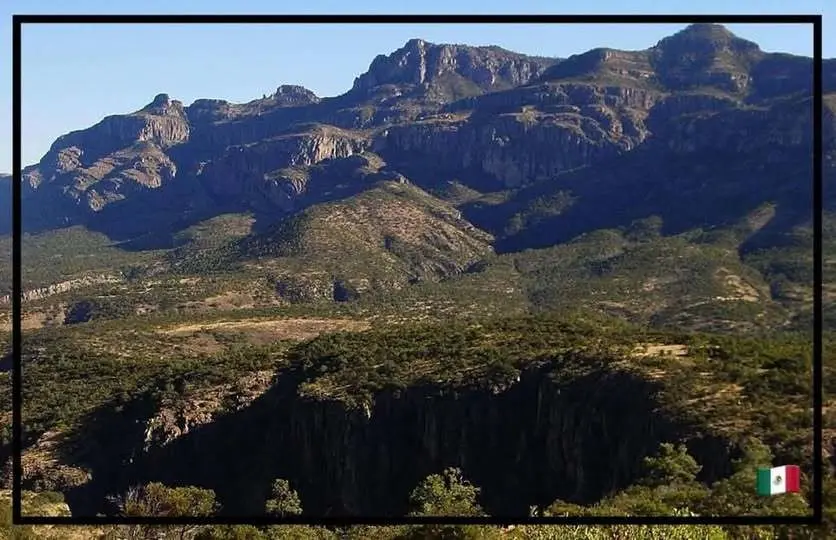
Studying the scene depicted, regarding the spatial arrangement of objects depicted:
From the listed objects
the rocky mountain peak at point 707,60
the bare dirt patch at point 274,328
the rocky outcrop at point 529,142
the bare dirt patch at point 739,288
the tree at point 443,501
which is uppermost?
the rocky mountain peak at point 707,60

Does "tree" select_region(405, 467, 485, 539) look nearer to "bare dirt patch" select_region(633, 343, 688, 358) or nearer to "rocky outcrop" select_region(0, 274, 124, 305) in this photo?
"bare dirt patch" select_region(633, 343, 688, 358)

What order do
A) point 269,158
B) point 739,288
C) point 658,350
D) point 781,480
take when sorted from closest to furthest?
point 781,480
point 658,350
point 739,288
point 269,158

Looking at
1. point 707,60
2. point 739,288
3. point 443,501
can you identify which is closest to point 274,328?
point 739,288

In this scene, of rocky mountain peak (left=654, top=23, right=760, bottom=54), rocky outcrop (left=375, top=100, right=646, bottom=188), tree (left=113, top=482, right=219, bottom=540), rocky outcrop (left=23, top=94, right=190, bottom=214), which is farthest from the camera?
rocky outcrop (left=23, top=94, right=190, bottom=214)

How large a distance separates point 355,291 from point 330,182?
70.5 metres

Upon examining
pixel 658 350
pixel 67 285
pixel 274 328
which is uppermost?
pixel 67 285

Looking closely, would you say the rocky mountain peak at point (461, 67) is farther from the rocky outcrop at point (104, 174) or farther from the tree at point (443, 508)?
the tree at point (443, 508)

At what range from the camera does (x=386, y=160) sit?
13725 centimetres

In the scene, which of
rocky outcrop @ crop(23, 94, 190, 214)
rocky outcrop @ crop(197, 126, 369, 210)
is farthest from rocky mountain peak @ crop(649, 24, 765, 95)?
rocky outcrop @ crop(23, 94, 190, 214)

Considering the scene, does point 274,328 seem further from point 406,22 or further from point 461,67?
point 461,67

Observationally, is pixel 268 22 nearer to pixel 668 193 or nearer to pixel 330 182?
pixel 668 193

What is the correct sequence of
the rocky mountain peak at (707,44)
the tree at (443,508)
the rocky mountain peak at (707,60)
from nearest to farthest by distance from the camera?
the tree at (443,508) < the rocky mountain peak at (707,60) < the rocky mountain peak at (707,44)

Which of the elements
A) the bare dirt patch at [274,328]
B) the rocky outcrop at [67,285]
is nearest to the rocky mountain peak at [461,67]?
the rocky outcrop at [67,285]

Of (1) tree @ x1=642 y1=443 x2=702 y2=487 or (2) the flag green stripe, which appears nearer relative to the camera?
(2) the flag green stripe
